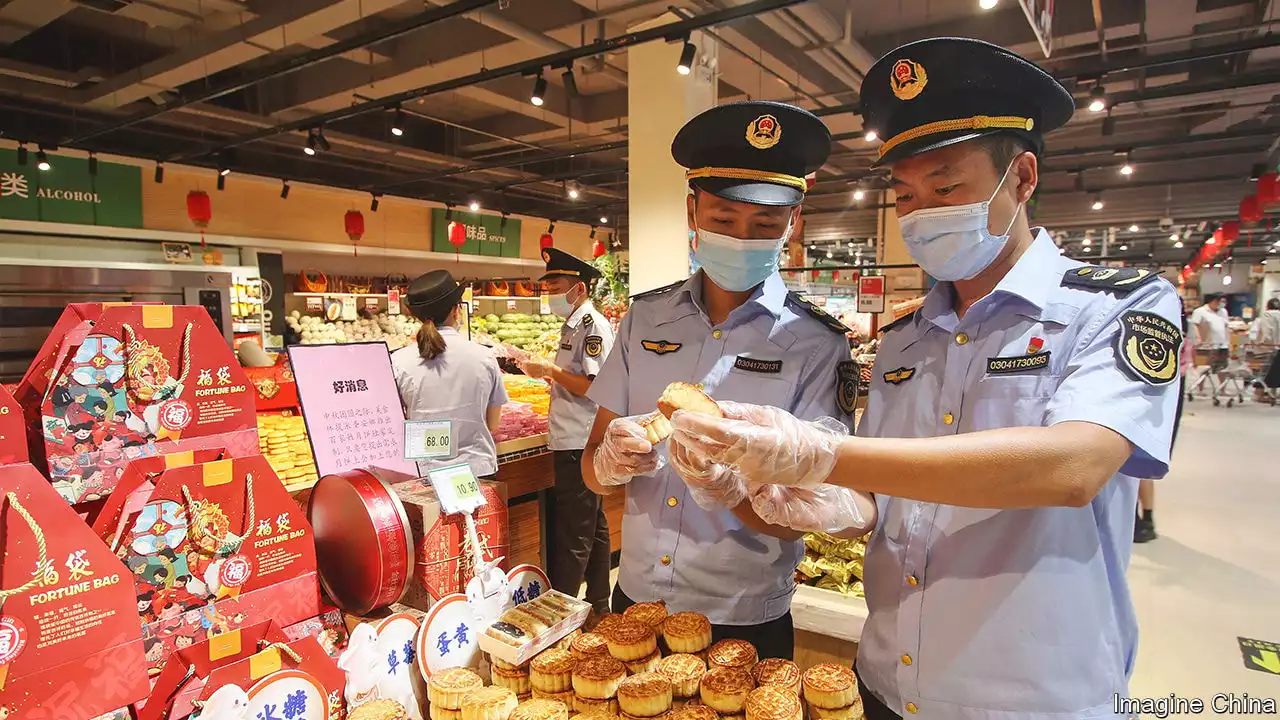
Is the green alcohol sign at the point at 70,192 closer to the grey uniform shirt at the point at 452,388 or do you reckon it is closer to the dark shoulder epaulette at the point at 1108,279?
the grey uniform shirt at the point at 452,388

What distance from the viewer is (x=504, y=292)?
44.8 ft

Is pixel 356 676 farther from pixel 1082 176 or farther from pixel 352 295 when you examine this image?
pixel 1082 176

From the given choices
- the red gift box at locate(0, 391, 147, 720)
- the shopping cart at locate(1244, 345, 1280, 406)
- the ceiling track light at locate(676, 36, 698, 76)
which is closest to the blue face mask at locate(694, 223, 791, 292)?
the red gift box at locate(0, 391, 147, 720)

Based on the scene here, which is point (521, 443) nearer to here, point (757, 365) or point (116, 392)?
point (757, 365)

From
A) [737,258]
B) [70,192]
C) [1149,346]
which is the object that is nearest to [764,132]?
[737,258]

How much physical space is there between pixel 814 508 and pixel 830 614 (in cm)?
161

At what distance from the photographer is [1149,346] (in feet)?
3.42

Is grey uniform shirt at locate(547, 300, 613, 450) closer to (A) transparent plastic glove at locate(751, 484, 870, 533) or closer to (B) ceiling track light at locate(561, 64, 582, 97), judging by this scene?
(B) ceiling track light at locate(561, 64, 582, 97)

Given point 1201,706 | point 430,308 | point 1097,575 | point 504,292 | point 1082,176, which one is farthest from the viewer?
point 504,292

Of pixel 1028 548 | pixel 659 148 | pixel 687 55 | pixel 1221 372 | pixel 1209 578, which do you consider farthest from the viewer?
pixel 1221 372

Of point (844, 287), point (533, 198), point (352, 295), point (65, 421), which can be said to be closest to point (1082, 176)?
point (844, 287)

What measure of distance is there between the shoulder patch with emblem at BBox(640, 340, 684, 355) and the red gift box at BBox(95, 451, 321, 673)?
92cm

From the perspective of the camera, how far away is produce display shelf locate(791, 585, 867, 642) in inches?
105

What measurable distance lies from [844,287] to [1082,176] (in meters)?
7.38
